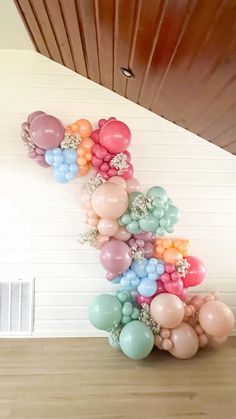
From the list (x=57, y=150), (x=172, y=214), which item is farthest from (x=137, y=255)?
(x=57, y=150)

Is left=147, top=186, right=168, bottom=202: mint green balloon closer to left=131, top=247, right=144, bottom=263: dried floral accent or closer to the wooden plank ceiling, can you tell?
left=131, top=247, right=144, bottom=263: dried floral accent

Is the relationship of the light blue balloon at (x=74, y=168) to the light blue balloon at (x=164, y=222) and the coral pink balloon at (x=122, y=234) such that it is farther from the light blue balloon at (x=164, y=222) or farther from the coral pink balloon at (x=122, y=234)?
the light blue balloon at (x=164, y=222)

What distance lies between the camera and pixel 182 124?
295 centimetres

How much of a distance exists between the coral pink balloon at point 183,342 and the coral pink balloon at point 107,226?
3.04 feet

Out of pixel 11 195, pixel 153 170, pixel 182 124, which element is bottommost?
pixel 11 195

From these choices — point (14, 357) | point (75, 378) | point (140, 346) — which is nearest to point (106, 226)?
point (140, 346)

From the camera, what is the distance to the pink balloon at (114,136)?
2.56m

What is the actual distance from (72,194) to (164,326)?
1.42m

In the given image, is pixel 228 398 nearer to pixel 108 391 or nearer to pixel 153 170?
pixel 108 391

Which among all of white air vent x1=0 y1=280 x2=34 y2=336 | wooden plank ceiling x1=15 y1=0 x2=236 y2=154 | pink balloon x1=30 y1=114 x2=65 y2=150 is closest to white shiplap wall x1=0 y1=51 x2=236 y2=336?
white air vent x1=0 y1=280 x2=34 y2=336

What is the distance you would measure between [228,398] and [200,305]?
30.2 inches

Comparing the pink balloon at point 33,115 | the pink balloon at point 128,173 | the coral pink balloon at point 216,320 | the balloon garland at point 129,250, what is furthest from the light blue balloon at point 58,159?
the coral pink balloon at point 216,320

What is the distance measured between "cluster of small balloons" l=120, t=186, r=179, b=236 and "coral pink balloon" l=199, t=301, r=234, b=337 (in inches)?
28.9

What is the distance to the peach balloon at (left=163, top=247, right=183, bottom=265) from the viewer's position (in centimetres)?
256
